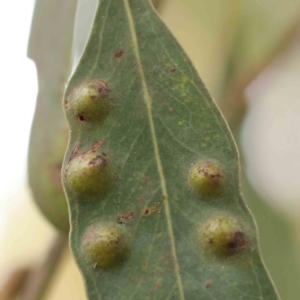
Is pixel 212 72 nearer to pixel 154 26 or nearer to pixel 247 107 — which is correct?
pixel 247 107

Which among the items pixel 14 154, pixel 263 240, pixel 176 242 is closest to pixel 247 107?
pixel 263 240

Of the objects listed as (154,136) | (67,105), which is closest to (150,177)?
(154,136)

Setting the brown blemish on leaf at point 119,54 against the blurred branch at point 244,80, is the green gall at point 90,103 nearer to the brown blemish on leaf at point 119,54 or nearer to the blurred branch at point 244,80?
the brown blemish on leaf at point 119,54

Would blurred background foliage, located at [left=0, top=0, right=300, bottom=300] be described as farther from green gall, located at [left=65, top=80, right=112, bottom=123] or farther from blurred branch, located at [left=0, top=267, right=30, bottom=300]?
green gall, located at [left=65, top=80, right=112, bottom=123]

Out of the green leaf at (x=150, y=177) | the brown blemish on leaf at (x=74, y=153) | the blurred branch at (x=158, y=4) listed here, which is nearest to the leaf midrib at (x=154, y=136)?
the green leaf at (x=150, y=177)

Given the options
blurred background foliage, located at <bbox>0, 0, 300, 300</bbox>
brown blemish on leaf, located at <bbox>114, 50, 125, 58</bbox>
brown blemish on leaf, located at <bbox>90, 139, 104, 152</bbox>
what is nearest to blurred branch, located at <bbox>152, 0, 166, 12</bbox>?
blurred background foliage, located at <bbox>0, 0, 300, 300</bbox>

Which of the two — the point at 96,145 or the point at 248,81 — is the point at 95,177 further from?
the point at 248,81
